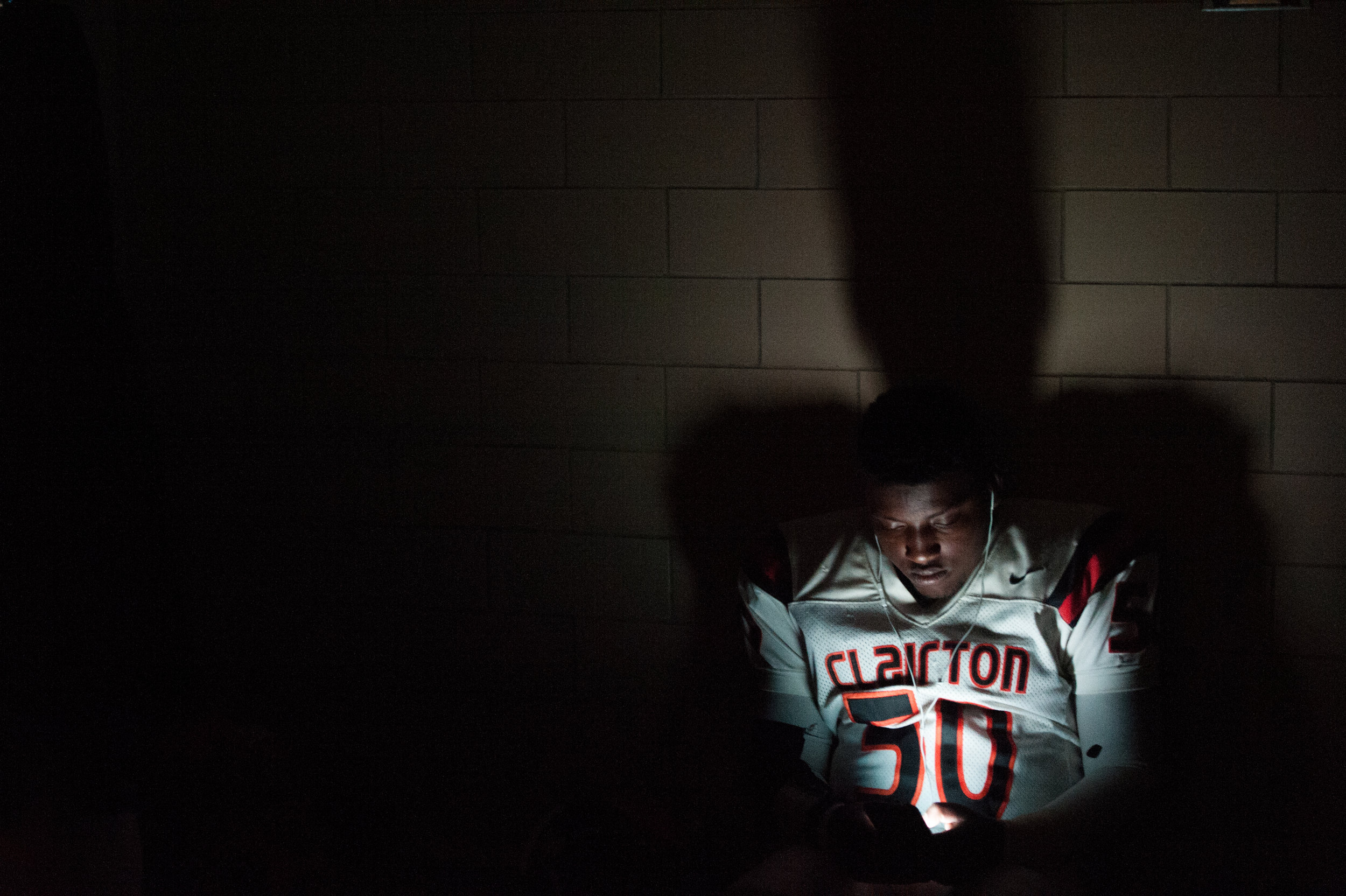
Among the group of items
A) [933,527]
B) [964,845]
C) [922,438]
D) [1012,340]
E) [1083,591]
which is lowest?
[964,845]

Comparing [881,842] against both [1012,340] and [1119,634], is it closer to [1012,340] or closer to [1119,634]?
[1119,634]

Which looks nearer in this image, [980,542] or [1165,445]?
[980,542]

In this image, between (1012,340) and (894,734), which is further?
(1012,340)

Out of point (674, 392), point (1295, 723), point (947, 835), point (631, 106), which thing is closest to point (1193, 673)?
point (1295, 723)

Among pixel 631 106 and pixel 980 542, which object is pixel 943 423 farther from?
pixel 631 106

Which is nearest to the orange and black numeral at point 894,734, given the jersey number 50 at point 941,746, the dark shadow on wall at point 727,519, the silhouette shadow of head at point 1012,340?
the jersey number 50 at point 941,746

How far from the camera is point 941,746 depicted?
1690 millimetres

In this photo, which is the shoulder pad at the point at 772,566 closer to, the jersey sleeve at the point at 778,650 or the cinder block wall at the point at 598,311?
the jersey sleeve at the point at 778,650

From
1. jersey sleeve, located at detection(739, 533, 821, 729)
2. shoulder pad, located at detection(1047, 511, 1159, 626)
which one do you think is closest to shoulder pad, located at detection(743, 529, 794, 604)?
jersey sleeve, located at detection(739, 533, 821, 729)

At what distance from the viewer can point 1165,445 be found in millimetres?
2094

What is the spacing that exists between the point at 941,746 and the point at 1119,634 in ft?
1.04

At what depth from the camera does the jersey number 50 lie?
1654mm

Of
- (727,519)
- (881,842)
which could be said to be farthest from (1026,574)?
(727,519)

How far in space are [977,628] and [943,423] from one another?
13.0 inches
